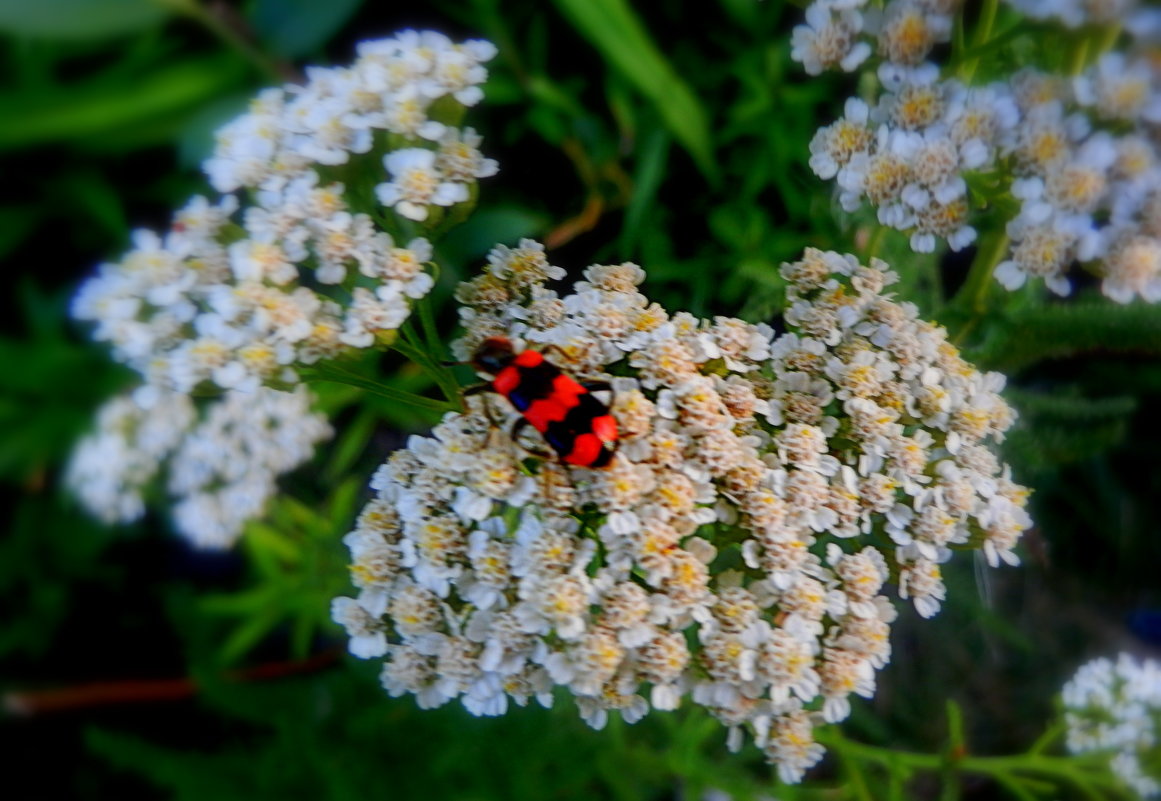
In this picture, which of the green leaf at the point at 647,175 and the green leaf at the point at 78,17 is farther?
the green leaf at the point at 78,17

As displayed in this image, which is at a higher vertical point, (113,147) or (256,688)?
(113,147)

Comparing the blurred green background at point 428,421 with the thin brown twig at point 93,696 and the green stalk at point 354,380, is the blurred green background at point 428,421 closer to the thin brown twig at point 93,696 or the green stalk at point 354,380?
the thin brown twig at point 93,696

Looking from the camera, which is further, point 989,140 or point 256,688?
point 256,688

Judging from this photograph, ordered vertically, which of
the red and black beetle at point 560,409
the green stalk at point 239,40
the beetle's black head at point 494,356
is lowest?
the green stalk at point 239,40

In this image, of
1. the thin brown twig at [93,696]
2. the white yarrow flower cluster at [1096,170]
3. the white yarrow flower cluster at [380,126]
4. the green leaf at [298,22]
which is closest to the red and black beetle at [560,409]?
the white yarrow flower cluster at [380,126]

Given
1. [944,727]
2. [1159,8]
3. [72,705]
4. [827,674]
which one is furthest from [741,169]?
[72,705]

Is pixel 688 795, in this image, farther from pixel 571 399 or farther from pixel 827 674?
pixel 571 399

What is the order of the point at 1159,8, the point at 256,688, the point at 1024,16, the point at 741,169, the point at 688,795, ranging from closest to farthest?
1. the point at 1159,8
2. the point at 1024,16
3. the point at 688,795
4. the point at 741,169
5. the point at 256,688

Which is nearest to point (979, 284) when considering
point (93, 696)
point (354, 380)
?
point (354, 380)
